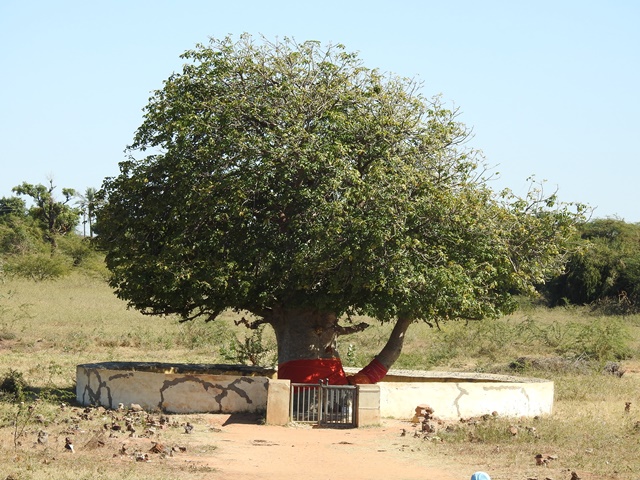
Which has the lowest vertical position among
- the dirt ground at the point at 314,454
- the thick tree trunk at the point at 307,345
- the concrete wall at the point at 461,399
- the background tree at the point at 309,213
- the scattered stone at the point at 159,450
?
the dirt ground at the point at 314,454

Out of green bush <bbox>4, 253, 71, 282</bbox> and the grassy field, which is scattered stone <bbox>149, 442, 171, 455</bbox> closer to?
the grassy field

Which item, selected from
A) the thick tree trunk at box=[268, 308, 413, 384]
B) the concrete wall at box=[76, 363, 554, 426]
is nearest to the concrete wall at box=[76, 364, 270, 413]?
the concrete wall at box=[76, 363, 554, 426]

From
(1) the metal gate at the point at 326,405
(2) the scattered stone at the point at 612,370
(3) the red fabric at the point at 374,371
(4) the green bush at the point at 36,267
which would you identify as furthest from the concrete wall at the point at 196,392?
(4) the green bush at the point at 36,267

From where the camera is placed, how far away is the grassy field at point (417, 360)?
38.0 ft

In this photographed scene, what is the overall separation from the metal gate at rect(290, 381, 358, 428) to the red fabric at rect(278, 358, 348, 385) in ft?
3.08

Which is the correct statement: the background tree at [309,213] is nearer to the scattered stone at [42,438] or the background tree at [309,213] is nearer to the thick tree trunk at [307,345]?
the thick tree trunk at [307,345]

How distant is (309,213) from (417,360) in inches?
437

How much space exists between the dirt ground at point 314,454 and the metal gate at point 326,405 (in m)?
0.34

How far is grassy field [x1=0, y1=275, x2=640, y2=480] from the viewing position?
456 inches

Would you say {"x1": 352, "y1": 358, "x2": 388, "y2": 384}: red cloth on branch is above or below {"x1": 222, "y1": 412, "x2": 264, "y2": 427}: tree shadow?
above

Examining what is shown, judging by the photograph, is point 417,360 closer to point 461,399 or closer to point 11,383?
point 461,399

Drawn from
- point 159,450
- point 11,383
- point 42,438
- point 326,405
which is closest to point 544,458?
point 326,405

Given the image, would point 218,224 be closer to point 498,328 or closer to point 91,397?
point 91,397

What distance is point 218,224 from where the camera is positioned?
53.9ft
